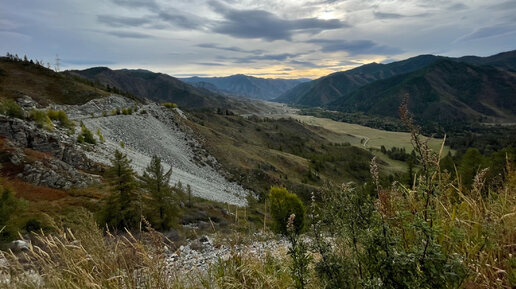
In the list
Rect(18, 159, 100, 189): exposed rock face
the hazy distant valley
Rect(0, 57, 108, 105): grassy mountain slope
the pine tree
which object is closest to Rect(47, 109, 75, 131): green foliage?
the hazy distant valley

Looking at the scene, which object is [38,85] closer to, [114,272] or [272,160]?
[272,160]

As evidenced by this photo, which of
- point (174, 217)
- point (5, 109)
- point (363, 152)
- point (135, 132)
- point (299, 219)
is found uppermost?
point (5, 109)

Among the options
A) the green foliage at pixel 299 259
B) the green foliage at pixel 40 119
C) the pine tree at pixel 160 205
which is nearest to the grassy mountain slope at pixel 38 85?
the green foliage at pixel 40 119

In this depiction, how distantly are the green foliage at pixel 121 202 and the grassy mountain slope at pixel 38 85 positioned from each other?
42.2 metres

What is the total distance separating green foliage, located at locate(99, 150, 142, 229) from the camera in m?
15.5

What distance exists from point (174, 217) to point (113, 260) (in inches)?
601

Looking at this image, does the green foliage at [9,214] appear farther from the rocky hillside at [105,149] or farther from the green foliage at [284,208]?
the green foliage at [284,208]

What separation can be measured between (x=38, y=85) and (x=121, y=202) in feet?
186

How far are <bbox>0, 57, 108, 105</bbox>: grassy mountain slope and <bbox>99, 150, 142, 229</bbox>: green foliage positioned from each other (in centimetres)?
4222

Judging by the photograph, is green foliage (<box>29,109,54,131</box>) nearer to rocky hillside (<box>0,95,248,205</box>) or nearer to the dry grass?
rocky hillside (<box>0,95,248,205</box>)

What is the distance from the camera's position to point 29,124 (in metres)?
26.8

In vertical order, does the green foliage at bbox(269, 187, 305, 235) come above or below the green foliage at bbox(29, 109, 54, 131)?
below

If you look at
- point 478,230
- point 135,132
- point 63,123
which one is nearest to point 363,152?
point 135,132

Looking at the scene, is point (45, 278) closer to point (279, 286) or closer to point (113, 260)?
point (113, 260)
